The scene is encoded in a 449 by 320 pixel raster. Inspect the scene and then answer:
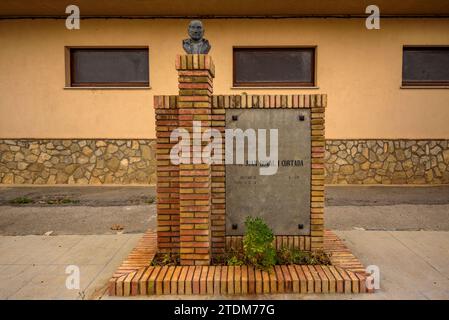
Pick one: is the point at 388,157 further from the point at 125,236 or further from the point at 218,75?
the point at 125,236

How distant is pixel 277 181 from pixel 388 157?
6.55 metres

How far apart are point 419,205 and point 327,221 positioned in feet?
7.97

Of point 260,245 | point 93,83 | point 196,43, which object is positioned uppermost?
point 93,83

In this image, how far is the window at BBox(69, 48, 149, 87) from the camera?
9.25 meters

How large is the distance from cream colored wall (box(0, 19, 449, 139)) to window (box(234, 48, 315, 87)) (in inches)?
10.0

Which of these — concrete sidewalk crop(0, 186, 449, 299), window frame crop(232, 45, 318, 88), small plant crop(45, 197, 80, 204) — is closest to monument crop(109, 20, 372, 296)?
concrete sidewalk crop(0, 186, 449, 299)

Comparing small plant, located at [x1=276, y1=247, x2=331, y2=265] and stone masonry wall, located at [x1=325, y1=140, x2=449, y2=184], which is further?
Answer: stone masonry wall, located at [x1=325, y1=140, x2=449, y2=184]

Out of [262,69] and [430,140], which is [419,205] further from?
[262,69]

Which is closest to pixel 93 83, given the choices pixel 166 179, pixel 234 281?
pixel 166 179

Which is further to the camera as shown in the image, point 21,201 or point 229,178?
point 21,201

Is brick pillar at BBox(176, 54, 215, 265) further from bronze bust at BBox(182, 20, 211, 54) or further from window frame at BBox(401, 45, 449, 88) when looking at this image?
window frame at BBox(401, 45, 449, 88)

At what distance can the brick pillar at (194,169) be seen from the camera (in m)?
3.48

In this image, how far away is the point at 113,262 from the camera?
159 inches

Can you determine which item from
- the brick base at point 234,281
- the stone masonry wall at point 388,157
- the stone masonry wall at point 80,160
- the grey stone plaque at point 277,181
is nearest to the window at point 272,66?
the stone masonry wall at point 388,157
